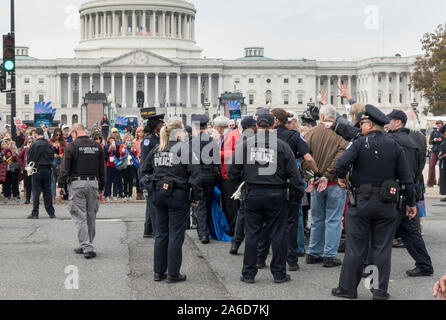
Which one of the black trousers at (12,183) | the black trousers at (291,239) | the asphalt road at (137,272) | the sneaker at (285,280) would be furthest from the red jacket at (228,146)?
the black trousers at (12,183)

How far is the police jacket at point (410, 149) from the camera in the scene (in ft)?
34.0

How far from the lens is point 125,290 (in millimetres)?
8789

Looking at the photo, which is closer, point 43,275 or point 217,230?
point 43,275

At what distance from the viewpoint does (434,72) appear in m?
62.5

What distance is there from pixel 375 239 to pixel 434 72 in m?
56.6

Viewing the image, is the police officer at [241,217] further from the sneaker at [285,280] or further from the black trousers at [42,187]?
the black trousers at [42,187]

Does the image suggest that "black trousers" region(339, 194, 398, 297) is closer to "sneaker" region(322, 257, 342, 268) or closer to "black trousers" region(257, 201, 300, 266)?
"black trousers" region(257, 201, 300, 266)

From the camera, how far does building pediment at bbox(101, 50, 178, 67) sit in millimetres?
120938

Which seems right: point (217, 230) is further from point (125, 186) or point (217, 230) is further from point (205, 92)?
point (205, 92)

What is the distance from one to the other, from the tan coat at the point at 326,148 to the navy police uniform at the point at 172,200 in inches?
74.7

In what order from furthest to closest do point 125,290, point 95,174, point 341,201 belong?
1. point 95,174
2. point 341,201
3. point 125,290
